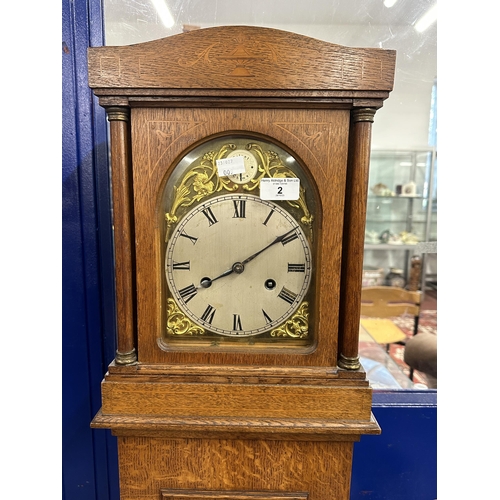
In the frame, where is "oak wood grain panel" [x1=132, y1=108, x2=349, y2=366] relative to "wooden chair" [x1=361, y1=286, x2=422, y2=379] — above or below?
above

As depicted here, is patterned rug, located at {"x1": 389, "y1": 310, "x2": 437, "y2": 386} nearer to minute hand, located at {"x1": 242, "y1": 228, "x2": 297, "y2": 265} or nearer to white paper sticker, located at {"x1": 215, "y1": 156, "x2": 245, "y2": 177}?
minute hand, located at {"x1": 242, "y1": 228, "x2": 297, "y2": 265}

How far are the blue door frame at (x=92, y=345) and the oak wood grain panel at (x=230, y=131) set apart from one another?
1.08 feet

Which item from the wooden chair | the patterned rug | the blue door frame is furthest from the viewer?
the patterned rug

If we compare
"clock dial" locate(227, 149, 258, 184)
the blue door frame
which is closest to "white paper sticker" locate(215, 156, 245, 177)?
"clock dial" locate(227, 149, 258, 184)

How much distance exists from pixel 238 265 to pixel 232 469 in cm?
44

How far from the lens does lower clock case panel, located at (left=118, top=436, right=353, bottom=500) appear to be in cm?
71

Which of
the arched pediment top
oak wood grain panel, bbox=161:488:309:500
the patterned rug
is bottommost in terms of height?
the patterned rug

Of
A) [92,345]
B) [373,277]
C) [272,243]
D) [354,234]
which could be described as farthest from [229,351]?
[373,277]

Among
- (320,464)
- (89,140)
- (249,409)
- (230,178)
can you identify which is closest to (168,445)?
(249,409)

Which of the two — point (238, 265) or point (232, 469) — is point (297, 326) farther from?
point (232, 469)

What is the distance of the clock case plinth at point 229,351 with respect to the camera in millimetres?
600

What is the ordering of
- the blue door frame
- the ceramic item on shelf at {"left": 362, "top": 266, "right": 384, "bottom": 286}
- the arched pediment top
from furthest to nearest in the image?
the ceramic item on shelf at {"left": 362, "top": 266, "right": 384, "bottom": 286}
the blue door frame
the arched pediment top

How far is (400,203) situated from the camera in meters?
2.57

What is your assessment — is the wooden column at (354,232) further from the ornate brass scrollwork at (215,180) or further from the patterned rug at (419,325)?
the patterned rug at (419,325)
